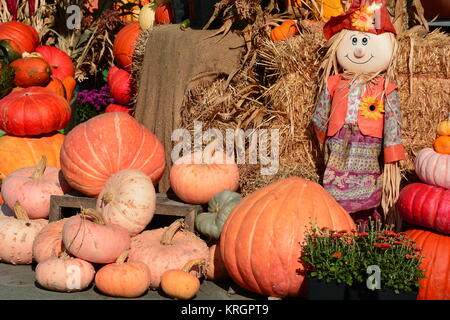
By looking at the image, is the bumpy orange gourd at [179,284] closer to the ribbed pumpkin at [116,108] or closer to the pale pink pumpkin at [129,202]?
the pale pink pumpkin at [129,202]

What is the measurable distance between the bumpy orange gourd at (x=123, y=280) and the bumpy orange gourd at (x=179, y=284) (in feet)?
0.43

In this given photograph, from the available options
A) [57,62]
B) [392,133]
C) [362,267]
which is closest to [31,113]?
[57,62]

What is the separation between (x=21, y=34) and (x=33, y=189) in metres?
2.84

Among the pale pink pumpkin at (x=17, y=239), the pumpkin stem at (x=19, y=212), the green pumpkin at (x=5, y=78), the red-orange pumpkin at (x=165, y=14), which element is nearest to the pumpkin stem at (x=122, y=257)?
the pale pink pumpkin at (x=17, y=239)

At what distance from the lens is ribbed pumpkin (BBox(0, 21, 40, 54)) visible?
7988 mm

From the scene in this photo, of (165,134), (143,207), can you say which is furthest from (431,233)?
(165,134)

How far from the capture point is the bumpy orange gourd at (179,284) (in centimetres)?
468

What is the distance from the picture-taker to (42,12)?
872 centimetres

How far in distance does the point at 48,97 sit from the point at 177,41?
50.6 inches

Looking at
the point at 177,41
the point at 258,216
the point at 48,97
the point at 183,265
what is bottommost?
the point at 183,265

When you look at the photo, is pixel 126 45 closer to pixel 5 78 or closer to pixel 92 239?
pixel 5 78

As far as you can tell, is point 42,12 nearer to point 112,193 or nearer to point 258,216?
point 112,193

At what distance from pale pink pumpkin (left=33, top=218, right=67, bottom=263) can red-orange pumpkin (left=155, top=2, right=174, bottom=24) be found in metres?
3.07

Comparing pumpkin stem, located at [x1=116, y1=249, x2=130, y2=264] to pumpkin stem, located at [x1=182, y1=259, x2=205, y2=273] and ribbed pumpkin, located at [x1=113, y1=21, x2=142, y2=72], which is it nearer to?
pumpkin stem, located at [x1=182, y1=259, x2=205, y2=273]
